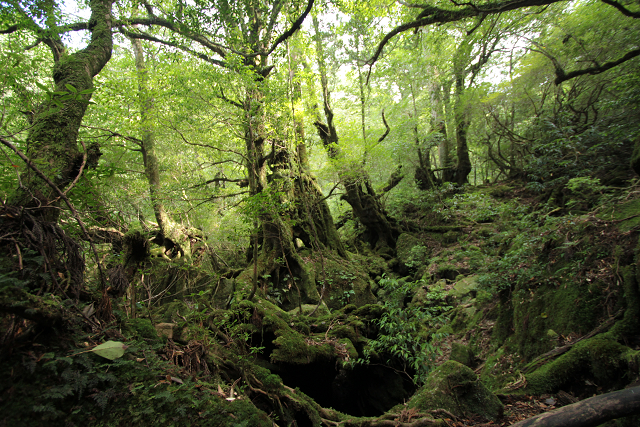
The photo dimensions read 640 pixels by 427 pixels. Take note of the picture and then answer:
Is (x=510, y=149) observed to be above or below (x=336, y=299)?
above

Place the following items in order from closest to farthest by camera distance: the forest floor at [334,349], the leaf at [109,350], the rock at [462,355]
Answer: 1. the forest floor at [334,349]
2. the leaf at [109,350]
3. the rock at [462,355]

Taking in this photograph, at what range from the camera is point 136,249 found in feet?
12.5

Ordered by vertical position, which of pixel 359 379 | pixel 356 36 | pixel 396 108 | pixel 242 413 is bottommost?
pixel 359 379

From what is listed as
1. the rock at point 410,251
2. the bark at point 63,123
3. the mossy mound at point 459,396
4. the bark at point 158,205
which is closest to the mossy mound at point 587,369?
the mossy mound at point 459,396

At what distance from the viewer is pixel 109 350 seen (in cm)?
165

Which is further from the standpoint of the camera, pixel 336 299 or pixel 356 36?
pixel 356 36

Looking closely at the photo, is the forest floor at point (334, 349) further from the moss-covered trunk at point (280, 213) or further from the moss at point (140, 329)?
the moss-covered trunk at point (280, 213)

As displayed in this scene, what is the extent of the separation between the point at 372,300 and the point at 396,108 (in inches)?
407

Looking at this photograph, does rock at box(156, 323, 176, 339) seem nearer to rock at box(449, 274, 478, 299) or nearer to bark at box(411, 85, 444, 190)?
rock at box(449, 274, 478, 299)

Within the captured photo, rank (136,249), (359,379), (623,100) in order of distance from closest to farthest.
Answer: (136,249) < (359,379) < (623,100)

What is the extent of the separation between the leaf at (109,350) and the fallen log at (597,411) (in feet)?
8.35

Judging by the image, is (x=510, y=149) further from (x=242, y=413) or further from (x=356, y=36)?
(x=242, y=413)

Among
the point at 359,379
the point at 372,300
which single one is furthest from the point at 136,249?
the point at 372,300

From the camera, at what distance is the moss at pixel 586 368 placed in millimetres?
2600
